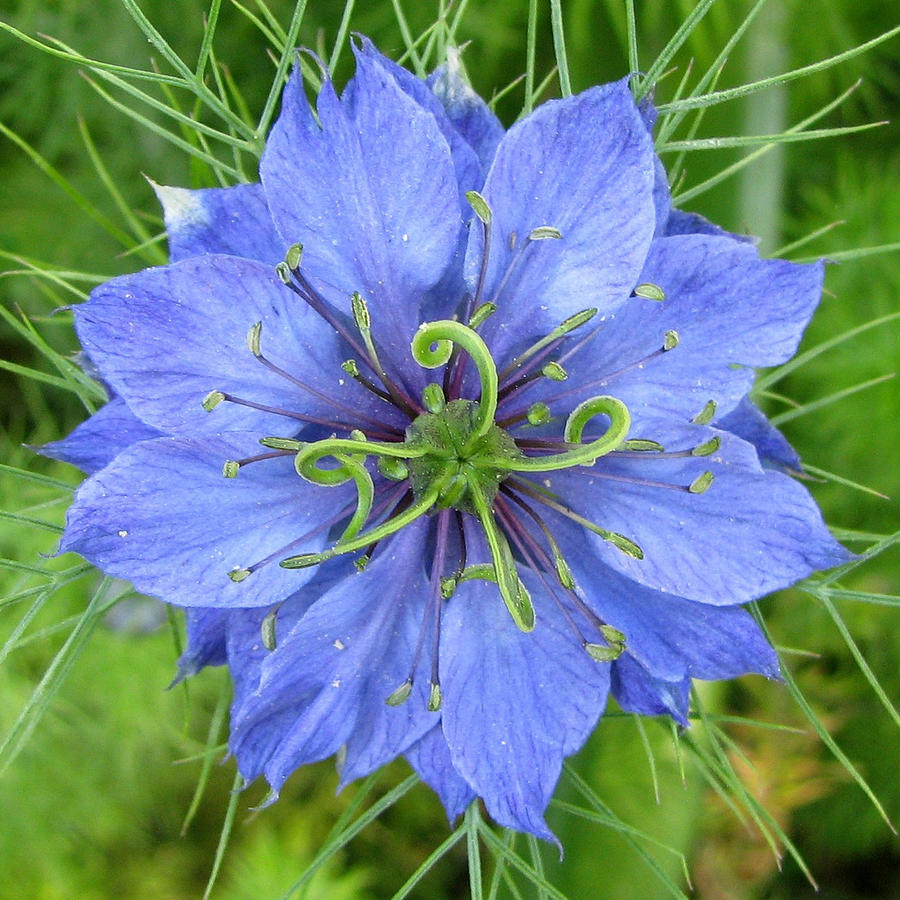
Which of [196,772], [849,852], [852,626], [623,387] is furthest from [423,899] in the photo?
[623,387]

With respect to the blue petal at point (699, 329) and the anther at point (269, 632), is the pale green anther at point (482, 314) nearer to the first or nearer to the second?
the blue petal at point (699, 329)

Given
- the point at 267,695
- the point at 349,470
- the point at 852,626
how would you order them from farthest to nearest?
the point at 852,626, the point at 267,695, the point at 349,470

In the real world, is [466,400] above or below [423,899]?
above

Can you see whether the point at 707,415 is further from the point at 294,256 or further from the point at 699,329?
the point at 294,256

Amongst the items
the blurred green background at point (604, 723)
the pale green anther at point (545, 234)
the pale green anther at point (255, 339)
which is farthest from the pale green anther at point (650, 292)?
the blurred green background at point (604, 723)

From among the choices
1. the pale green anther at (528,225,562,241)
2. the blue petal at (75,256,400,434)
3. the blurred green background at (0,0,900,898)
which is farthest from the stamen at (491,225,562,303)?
the blurred green background at (0,0,900,898)

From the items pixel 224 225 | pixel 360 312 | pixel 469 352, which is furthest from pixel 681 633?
pixel 224 225

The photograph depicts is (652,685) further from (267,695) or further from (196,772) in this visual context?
(196,772)
